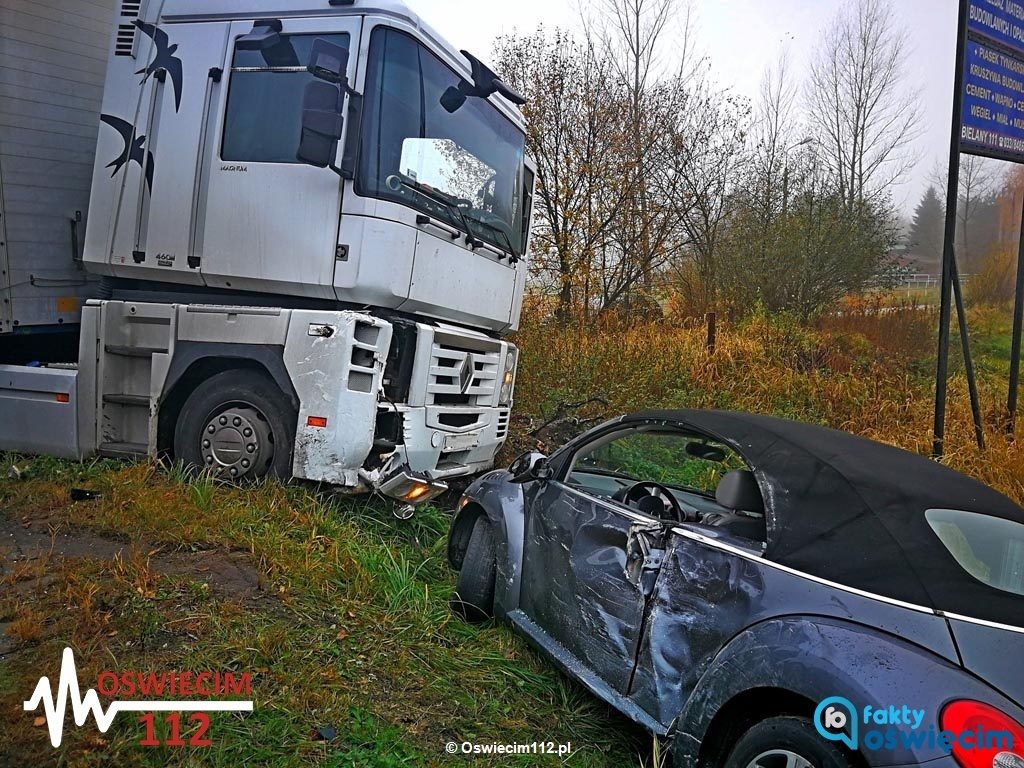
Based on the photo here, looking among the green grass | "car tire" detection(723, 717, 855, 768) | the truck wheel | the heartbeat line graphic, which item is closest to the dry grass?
the truck wheel

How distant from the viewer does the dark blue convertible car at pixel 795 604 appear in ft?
6.33

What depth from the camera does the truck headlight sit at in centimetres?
657

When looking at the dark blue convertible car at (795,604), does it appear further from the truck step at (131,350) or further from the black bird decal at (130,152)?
the black bird decal at (130,152)

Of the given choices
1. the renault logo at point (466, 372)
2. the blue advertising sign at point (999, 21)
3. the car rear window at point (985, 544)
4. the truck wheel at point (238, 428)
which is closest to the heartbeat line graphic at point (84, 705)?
the truck wheel at point (238, 428)

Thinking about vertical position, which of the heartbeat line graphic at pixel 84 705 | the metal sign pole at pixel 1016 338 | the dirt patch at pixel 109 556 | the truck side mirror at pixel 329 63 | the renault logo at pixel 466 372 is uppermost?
the truck side mirror at pixel 329 63

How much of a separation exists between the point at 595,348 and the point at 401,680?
6.88 meters

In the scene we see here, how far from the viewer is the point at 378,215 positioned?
480 cm

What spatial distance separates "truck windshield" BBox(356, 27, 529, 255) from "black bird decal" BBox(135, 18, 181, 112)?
1.54m

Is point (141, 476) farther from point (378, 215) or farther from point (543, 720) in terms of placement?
point (543, 720)

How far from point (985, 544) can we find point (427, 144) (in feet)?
13.4

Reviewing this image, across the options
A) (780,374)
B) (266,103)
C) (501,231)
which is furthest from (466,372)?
(780,374)

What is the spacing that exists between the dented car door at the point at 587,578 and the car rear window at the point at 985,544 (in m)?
0.98

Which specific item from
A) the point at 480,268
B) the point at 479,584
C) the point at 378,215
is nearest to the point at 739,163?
the point at 480,268

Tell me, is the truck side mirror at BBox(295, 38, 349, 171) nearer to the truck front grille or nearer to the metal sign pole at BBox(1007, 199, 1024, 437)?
the truck front grille
